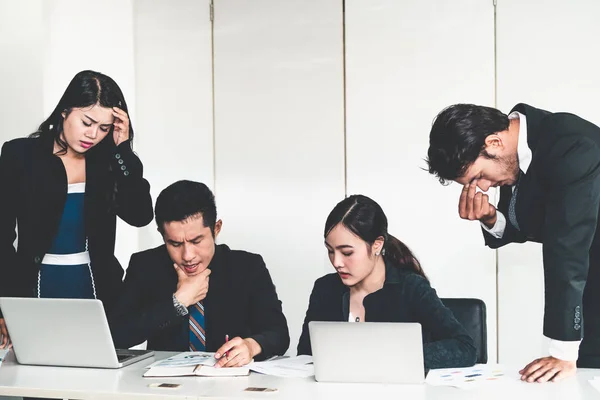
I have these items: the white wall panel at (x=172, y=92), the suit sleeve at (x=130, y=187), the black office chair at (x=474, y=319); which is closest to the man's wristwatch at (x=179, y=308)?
the suit sleeve at (x=130, y=187)

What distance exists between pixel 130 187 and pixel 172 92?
→ 150cm

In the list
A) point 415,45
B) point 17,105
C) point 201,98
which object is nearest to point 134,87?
point 201,98

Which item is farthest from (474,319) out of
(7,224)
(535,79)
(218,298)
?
(535,79)

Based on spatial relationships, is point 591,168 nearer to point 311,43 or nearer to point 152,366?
point 152,366

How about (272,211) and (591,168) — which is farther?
(272,211)

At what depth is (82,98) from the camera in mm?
2727

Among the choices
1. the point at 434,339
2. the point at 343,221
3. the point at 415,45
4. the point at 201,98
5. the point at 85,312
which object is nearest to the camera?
the point at 85,312

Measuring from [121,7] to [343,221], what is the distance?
226 centimetres

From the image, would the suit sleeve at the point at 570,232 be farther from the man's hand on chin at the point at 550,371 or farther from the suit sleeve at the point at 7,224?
the suit sleeve at the point at 7,224

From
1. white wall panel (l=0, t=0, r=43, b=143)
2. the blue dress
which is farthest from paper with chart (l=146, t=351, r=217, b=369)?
white wall panel (l=0, t=0, r=43, b=143)

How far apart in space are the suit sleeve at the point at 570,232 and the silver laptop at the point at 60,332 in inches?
47.2

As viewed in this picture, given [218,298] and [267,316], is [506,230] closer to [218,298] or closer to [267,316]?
[267,316]

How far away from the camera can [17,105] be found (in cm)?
364

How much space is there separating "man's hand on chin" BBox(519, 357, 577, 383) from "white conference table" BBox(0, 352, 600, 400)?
0.07ft
